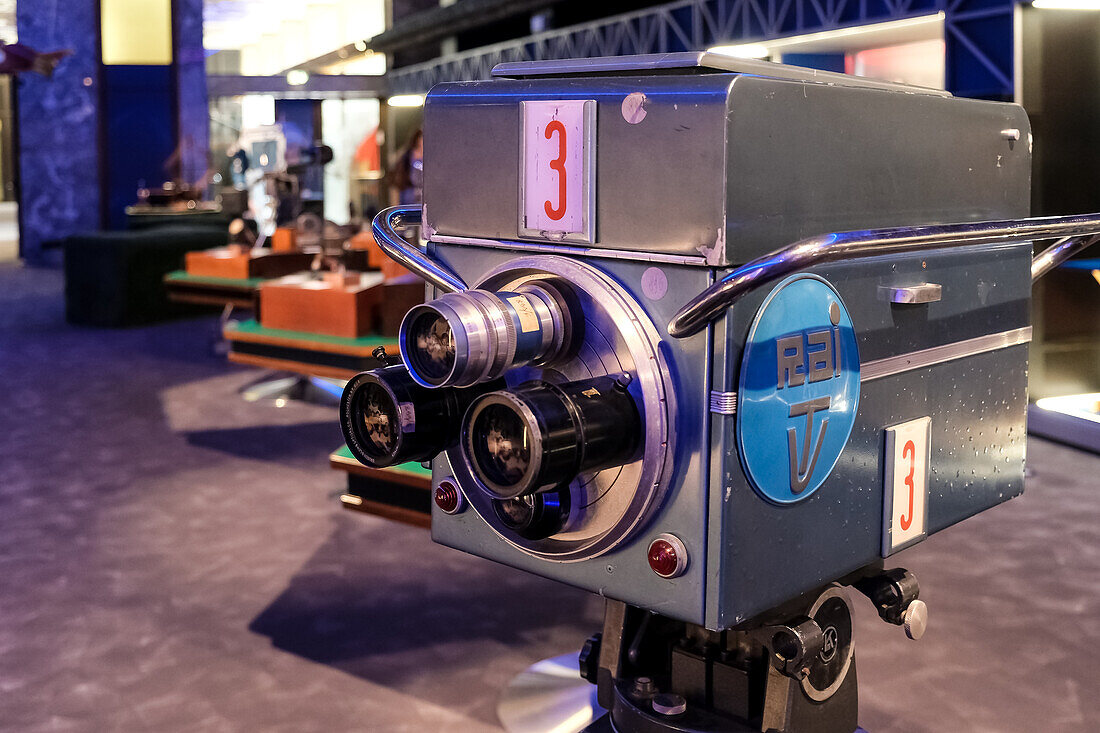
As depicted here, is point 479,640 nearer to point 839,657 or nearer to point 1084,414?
point 839,657

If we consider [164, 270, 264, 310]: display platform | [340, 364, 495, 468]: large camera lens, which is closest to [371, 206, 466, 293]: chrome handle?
[340, 364, 495, 468]: large camera lens

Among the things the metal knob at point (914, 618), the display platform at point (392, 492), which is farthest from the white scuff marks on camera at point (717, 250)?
the display platform at point (392, 492)

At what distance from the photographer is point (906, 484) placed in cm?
128

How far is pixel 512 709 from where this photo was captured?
233 centimetres

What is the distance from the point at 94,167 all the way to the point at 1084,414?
1124 cm

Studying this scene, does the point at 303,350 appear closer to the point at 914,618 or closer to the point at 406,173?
the point at 406,173

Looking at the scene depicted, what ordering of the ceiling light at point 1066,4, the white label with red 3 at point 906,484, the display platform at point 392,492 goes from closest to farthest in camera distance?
the white label with red 3 at point 906,484 → the display platform at point 392,492 → the ceiling light at point 1066,4

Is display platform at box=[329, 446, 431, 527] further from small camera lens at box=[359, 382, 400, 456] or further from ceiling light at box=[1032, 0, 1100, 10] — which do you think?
ceiling light at box=[1032, 0, 1100, 10]

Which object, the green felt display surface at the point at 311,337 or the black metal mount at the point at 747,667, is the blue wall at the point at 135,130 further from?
the black metal mount at the point at 747,667

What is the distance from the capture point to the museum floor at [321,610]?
2.37 meters

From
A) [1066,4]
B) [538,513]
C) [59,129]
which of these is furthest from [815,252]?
[59,129]

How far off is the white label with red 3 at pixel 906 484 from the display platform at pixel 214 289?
4.33 m

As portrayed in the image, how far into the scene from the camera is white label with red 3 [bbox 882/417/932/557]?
4.15ft

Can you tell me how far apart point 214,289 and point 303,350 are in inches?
56.5
